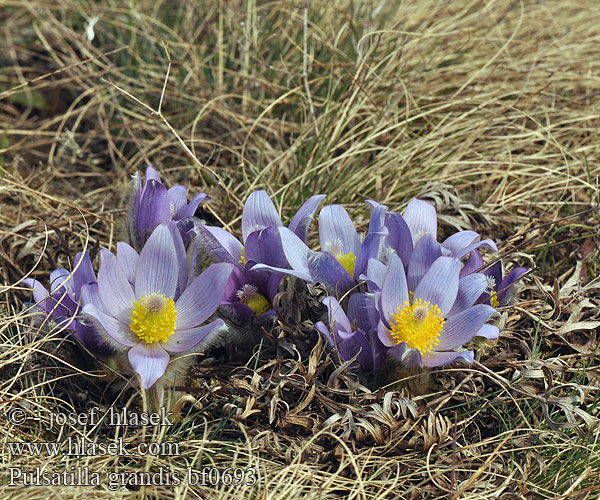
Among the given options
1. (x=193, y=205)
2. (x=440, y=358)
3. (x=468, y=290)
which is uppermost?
(x=193, y=205)

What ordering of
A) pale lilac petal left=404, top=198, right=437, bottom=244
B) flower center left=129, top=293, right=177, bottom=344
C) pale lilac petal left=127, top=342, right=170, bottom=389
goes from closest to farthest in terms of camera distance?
pale lilac petal left=127, top=342, right=170, bottom=389 < flower center left=129, top=293, right=177, bottom=344 < pale lilac petal left=404, top=198, right=437, bottom=244

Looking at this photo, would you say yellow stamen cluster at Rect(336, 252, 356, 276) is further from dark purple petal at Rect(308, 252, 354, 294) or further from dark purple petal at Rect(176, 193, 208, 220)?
dark purple petal at Rect(176, 193, 208, 220)

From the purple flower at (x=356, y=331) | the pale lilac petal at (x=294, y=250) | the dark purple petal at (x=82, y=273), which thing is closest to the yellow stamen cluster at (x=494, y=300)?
the purple flower at (x=356, y=331)

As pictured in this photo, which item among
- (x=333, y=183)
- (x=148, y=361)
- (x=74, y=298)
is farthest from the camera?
(x=333, y=183)

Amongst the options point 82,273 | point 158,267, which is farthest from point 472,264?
point 82,273

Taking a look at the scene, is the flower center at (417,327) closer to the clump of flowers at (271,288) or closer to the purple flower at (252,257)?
the clump of flowers at (271,288)

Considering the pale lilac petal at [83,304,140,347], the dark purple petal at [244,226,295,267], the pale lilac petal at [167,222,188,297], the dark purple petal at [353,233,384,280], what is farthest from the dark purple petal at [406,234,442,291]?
the pale lilac petal at [83,304,140,347]

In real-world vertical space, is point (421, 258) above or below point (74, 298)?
above

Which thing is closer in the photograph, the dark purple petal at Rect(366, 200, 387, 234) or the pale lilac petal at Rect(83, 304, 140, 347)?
the pale lilac petal at Rect(83, 304, 140, 347)

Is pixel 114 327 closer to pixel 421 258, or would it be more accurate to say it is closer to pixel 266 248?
pixel 266 248
